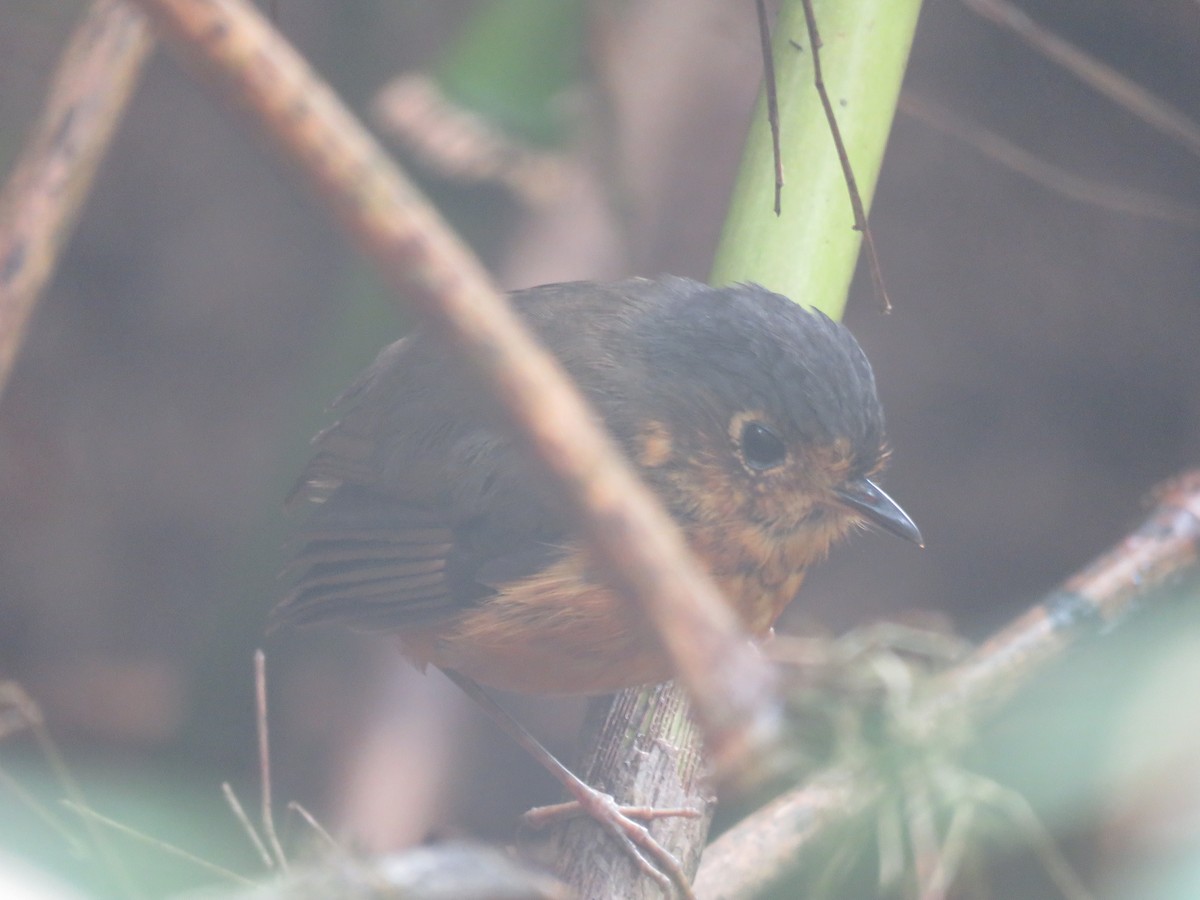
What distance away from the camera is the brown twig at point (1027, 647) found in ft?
6.92

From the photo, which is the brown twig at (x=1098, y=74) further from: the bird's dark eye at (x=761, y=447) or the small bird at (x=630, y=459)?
the bird's dark eye at (x=761, y=447)

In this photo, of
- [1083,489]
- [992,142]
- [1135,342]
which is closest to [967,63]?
[992,142]

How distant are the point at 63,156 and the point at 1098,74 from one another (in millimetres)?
2250

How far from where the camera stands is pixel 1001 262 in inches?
144

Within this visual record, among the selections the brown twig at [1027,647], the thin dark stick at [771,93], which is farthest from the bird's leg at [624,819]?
the thin dark stick at [771,93]

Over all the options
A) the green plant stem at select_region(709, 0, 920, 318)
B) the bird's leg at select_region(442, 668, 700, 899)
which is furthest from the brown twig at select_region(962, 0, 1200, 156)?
the bird's leg at select_region(442, 668, 700, 899)

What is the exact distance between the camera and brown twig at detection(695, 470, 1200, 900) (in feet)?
6.92

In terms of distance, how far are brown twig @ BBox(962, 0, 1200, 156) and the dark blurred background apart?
82 mm

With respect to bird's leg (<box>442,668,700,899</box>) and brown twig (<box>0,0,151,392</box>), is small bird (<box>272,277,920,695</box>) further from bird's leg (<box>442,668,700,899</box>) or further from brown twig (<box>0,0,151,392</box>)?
brown twig (<box>0,0,151,392</box>)

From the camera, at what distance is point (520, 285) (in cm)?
429

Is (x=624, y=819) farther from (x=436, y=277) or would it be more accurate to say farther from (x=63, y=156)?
(x=436, y=277)

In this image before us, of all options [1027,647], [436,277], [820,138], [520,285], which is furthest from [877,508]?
[520,285]

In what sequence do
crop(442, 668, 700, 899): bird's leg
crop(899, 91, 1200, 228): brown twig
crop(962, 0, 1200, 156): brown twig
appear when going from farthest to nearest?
crop(899, 91, 1200, 228): brown twig → crop(962, 0, 1200, 156): brown twig → crop(442, 668, 700, 899): bird's leg

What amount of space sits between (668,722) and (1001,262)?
80.3 inches
